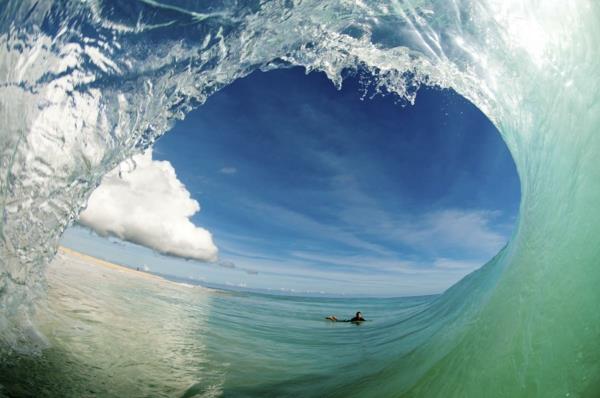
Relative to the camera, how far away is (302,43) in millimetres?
4328

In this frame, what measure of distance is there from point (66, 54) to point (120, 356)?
4.16 metres

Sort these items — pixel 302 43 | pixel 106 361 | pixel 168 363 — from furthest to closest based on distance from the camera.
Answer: pixel 168 363 < pixel 106 361 < pixel 302 43

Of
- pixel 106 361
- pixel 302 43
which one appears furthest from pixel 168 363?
pixel 302 43

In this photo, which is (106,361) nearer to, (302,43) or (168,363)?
(168,363)

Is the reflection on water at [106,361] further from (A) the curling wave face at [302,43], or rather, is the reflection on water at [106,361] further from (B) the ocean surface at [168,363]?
(A) the curling wave face at [302,43]

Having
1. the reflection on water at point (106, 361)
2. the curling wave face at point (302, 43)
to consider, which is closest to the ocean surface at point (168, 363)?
the reflection on water at point (106, 361)

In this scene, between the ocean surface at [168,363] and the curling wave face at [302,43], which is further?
the ocean surface at [168,363]

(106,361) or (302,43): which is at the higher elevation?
(302,43)

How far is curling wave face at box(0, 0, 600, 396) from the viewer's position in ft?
9.78

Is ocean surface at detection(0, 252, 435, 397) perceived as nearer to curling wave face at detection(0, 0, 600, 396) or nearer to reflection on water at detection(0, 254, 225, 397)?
reflection on water at detection(0, 254, 225, 397)

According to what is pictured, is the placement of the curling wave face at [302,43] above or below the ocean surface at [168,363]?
above

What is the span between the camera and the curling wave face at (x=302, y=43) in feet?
9.78

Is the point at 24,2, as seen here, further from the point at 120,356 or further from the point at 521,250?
the point at 521,250

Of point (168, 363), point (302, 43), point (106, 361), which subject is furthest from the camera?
point (168, 363)
